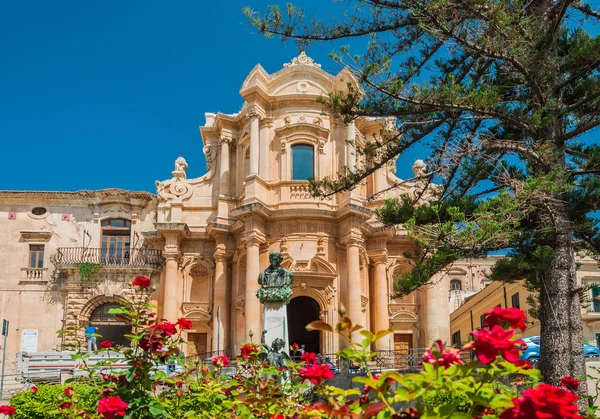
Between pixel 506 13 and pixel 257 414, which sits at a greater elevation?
pixel 506 13

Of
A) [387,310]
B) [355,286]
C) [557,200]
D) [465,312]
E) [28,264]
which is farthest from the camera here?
[465,312]

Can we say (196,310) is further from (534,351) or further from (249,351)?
(249,351)

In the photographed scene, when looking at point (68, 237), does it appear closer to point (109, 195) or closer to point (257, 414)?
point (109, 195)

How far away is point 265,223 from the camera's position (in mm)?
26781

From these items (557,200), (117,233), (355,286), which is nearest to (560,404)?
(557,200)

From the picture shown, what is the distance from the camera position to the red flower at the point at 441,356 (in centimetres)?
314

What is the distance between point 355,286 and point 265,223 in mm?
4679

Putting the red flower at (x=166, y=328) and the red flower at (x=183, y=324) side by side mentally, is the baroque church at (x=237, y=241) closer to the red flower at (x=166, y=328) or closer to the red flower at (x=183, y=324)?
the red flower at (x=183, y=324)

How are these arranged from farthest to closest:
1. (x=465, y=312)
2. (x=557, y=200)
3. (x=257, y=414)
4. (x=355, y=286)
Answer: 1. (x=465, y=312)
2. (x=355, y=286)
3. (x=557, y=200)
4. (x=257, y=414)

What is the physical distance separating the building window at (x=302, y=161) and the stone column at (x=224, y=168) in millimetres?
3512

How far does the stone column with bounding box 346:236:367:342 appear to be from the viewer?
2561cm

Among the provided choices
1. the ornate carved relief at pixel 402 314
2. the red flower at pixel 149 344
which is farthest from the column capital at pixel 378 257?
the red flower at pixel 149 344

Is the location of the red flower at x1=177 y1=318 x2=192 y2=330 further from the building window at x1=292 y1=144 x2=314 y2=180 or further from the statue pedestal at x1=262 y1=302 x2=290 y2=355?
the building window at x1=292 y1=144 x2=314 y2=180

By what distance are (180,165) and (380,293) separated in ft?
37.4
